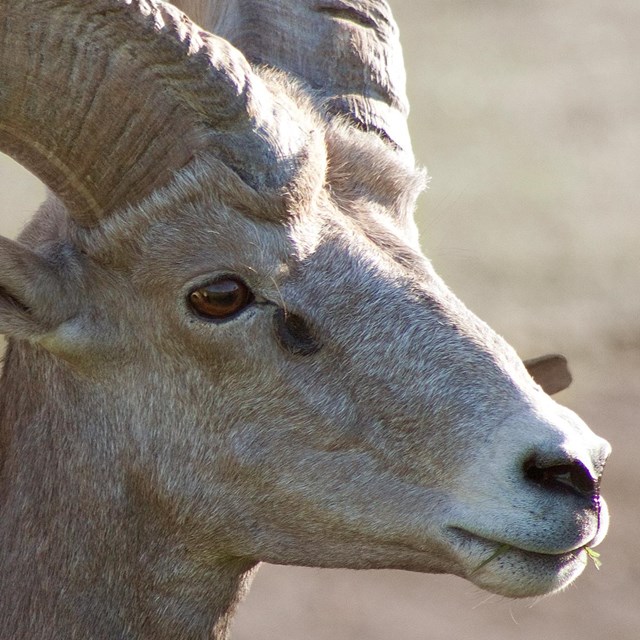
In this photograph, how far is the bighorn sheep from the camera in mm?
3979

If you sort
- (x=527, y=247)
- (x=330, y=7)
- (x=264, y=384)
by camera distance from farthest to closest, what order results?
(x=527, y=247)
(x=330, y=7)
(x=264, y=384)

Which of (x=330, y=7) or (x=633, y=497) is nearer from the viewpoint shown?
(x=330, y=7)

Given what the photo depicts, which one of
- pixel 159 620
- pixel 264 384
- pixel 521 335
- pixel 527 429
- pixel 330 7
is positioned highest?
pixel 330 7

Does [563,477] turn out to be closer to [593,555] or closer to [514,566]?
[514,566]

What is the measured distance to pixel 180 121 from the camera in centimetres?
416

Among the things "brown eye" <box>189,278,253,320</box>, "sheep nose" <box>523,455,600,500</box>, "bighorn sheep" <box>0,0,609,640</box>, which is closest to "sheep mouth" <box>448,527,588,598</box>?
"bighorn sheep" <box>0,0,609,640</box>

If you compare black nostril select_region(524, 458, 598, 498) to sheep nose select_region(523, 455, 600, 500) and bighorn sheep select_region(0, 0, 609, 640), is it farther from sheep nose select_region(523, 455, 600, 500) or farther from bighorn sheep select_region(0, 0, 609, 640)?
bighorn sheep select_region(0, 0, 609, 640)

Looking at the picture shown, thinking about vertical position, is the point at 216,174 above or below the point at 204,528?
above

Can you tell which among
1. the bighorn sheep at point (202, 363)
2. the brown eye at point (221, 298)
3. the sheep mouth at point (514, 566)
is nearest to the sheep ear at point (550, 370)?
the bighorn sheep at point (202, 363)

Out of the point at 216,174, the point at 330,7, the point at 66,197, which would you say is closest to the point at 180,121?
the point at 216,174

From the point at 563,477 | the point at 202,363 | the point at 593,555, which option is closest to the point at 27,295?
the point at 202,363

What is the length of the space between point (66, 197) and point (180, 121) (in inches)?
18.4

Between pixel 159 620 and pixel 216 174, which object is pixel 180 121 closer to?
pixel 216 174

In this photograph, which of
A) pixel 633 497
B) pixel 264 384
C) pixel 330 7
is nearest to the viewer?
pixel 264 384
